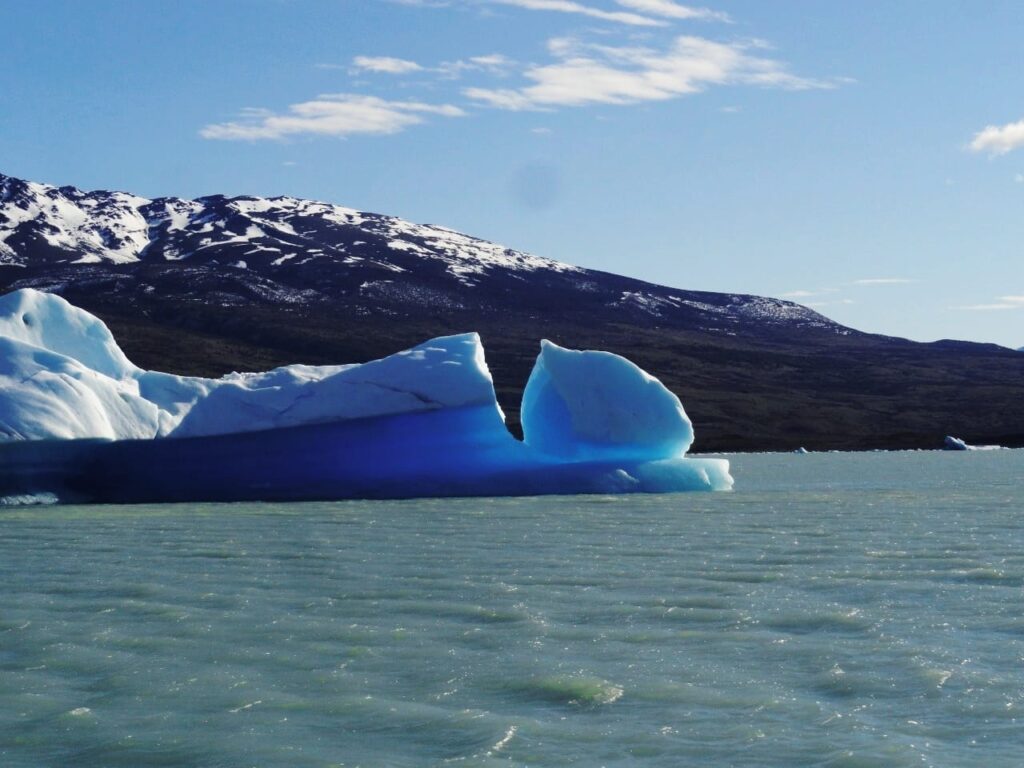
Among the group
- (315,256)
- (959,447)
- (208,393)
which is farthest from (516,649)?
(315,256)

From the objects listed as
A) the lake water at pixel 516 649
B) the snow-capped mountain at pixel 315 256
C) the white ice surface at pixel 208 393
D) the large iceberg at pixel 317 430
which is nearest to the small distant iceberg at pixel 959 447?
the large iceberg at pixel 317 430

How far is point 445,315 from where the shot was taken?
7881 cm

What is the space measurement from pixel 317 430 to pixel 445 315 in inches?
2512

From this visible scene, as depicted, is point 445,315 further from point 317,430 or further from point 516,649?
point 516,649

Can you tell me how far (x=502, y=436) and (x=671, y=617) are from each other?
988 centimetres

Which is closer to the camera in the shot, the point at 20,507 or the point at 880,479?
the point at 20,507

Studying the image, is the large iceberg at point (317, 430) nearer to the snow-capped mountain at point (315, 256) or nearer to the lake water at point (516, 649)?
the lake water at point (516, 649)

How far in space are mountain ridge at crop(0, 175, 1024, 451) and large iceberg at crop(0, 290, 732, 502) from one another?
105 feet

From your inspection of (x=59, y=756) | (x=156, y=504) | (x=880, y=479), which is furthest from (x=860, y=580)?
(x=880, y=479)

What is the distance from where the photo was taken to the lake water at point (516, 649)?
13.6 ft

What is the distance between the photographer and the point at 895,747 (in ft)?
13.3

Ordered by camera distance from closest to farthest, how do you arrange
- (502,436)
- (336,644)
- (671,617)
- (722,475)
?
(336,644)
(671,617)
(502,436)
(722,475)

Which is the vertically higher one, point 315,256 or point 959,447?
point 315,256

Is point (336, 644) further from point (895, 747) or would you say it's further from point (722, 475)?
point (722, 475)
